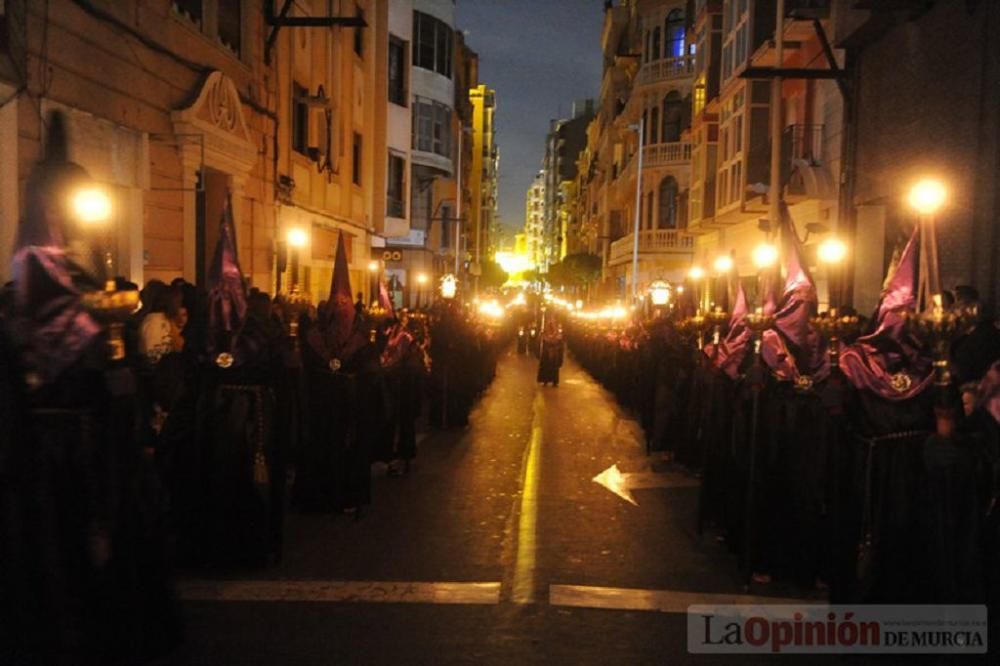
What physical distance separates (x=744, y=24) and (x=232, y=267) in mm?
20301

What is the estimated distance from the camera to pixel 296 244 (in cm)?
2019

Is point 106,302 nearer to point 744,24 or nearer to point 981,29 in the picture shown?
point 981,29

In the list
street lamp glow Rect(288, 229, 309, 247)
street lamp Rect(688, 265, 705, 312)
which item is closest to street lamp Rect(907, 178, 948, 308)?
street lamp Rect(688, 265, 705, 312)

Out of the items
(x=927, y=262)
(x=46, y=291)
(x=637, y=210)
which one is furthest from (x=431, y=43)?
(x=46, y=291)

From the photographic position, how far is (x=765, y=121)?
79.6 ft

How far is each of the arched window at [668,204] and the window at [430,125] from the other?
10.8 m

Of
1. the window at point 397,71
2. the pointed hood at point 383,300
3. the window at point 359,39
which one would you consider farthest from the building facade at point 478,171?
the pointed hood at point 383,300

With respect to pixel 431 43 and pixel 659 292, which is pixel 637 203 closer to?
pixel 431 43

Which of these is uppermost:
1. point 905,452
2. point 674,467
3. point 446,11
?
point 446,11

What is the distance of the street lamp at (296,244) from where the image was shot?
1950cm

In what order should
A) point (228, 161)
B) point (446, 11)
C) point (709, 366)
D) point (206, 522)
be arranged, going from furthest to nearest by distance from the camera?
point (446, 11) < point (228, 161) < point (709, 366) < point (206, 522)

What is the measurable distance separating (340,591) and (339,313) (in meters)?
3.18

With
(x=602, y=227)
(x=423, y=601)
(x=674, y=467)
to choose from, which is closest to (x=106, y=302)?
(x=423, y=601)

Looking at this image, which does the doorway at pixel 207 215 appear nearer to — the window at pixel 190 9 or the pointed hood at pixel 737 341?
the window at pixel 190 9
